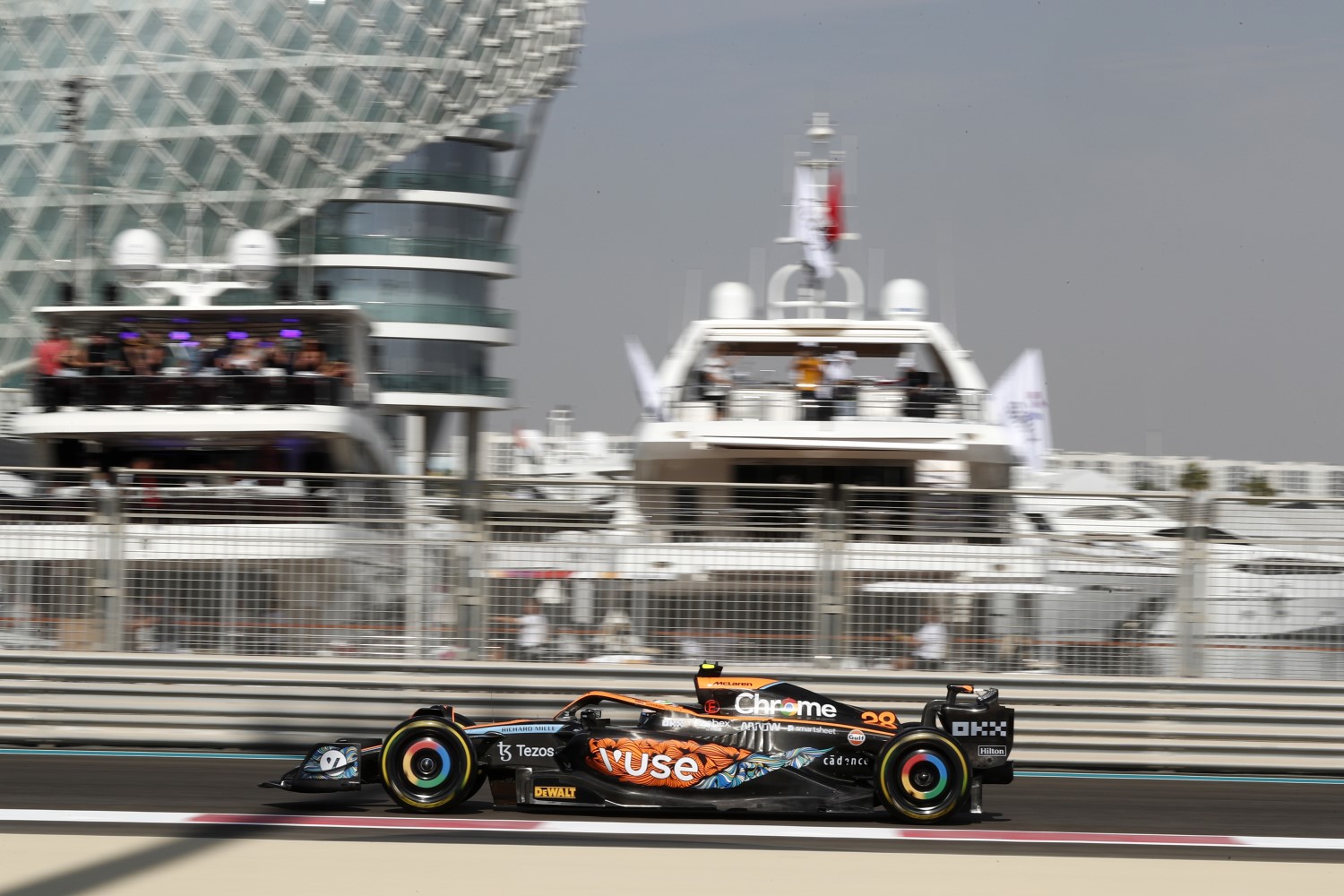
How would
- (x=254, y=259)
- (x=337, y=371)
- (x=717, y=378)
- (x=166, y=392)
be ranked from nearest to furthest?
1. (x=717, y=378)
2. (x=166, y=392)
3. (x=337, y=371)
4. (x=254, y=259)

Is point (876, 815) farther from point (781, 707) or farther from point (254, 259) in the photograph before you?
point (254, 259)

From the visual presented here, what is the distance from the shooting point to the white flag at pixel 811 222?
2022 cm

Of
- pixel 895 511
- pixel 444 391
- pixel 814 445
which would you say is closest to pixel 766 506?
pixel 895 511

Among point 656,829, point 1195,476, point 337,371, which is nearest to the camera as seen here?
point 656,829

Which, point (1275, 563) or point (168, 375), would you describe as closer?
point (1275, 563)

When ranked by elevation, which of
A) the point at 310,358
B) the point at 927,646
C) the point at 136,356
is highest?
the point at 310,358

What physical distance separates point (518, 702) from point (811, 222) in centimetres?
1176

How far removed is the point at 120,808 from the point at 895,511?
5.02m

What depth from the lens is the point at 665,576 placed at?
9969mm

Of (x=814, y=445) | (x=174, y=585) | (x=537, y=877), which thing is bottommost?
(x=537, y=877)

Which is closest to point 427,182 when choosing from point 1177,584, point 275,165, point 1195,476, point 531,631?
point 275,165

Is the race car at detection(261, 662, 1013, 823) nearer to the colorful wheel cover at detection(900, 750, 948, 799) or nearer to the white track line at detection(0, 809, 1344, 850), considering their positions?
the colorful wheel cover at detection(900, 750, 948, 799)

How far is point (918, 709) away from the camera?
9.94 m

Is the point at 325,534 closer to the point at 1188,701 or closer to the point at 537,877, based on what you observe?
the point at 537,877
